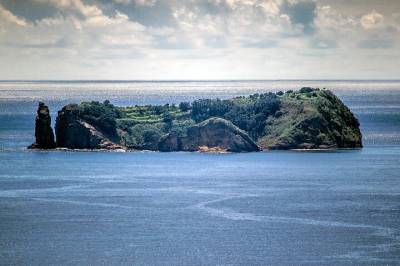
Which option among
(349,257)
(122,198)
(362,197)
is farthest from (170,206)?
(349,257)

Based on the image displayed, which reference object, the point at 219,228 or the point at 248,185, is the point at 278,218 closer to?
the point at 219,228

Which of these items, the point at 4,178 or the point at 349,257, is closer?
the point at 349,257

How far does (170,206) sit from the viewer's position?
152 meters

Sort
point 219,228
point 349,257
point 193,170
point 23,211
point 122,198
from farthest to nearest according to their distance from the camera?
point 193,170 < point 122,198 < point 23,211 < point 219,228 < point 349,257

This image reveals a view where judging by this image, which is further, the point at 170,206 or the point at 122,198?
the point at 122,198

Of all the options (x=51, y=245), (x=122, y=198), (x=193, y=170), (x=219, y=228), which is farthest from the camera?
(x=193, y=170)

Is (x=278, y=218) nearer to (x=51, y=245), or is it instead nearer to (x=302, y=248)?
(x=302, y=248)

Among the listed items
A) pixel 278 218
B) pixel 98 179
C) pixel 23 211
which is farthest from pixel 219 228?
pixel 98 179

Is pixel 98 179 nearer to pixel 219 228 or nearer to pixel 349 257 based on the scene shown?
pixel 219 228

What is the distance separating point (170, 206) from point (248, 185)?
29296mm

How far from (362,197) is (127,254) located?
198 ft

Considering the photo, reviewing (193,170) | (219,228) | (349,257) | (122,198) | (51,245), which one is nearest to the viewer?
(349,257)

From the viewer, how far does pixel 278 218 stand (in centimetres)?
13975

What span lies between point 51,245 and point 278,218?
3613 centimetres
